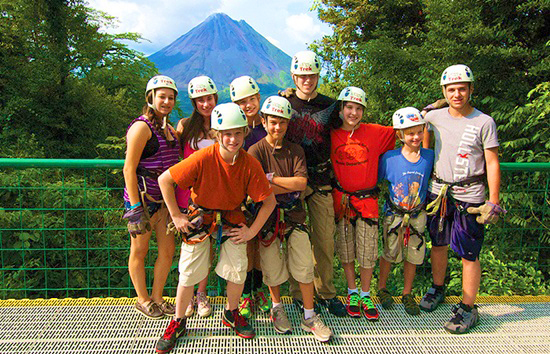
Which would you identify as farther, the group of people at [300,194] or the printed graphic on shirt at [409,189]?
the printed graphic on shirt at [409,189]

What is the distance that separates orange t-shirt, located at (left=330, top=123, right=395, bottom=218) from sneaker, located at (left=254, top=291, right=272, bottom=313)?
1054mm

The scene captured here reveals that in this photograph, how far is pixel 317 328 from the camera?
3119mm

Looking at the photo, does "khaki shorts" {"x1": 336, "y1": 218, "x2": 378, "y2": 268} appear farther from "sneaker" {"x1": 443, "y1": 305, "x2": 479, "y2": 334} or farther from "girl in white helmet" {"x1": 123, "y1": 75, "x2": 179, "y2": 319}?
"girl in white helmet" {"x1": 123, "y1": 75, "x2": 179, "y2": 319}

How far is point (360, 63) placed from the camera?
43.8 feet

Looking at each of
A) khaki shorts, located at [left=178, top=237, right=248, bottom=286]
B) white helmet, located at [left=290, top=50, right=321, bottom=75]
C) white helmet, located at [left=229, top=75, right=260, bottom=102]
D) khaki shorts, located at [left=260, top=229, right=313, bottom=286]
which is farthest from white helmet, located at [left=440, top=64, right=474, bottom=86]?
khaki shorts, located at [left=178, top=237, right=248, bottom=286]

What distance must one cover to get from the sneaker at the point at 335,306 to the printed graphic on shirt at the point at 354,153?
125 centimetres

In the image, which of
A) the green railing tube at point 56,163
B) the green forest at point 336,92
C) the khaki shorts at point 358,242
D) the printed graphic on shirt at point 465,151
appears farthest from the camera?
the green forest at point 336,92

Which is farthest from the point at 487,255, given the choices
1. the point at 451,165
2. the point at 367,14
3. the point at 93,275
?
the point at 367,14

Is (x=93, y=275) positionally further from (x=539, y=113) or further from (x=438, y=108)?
(x=539, y=113)

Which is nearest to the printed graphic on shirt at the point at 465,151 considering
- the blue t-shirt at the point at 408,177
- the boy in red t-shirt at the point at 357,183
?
the blue t-shirt at the point at 408,177

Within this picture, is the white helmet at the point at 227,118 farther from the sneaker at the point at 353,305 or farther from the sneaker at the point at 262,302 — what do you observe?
the sneaker at the point at 353,305

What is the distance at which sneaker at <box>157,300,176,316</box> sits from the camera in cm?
341

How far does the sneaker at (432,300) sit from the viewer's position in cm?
360

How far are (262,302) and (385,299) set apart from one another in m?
1.15
